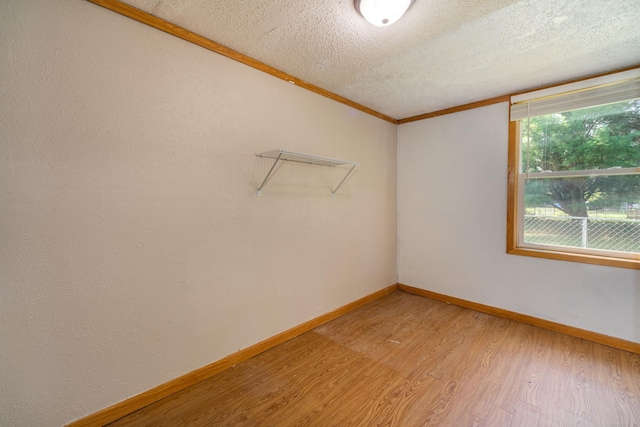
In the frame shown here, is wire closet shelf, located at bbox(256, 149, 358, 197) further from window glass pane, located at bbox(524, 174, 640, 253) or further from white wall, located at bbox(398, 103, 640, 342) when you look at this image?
window glass pane, located at bbox(524, 174, 640, 253)

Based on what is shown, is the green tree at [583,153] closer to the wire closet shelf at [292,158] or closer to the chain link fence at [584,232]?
the chain link fence at [584,232]

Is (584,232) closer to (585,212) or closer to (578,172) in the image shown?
(585,212)

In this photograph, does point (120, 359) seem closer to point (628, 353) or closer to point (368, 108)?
point (368, 108)

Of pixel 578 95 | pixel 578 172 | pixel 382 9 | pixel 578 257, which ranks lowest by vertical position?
pixel 578 257

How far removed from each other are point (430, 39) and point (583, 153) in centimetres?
177

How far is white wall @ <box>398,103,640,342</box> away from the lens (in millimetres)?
2137

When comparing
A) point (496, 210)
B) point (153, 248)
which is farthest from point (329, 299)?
point (496, 210)

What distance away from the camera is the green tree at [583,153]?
6.73 ft

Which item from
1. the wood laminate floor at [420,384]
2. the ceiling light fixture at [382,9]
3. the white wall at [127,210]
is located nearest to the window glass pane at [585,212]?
the wood laminate floor at [420,384]

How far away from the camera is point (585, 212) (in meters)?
2.25

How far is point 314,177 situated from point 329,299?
3.96 feet

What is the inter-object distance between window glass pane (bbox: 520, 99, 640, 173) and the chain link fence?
0.46 m

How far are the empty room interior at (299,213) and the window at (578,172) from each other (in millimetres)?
16

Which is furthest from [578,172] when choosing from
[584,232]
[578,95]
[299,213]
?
[299,213]
